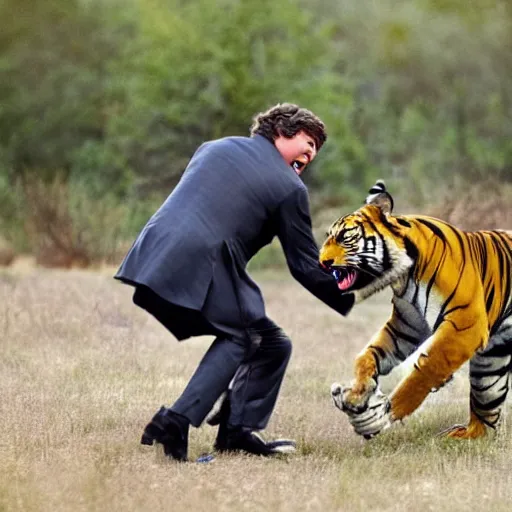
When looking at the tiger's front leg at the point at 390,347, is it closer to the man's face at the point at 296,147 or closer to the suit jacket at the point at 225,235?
the suit jacket at the point at 225,235

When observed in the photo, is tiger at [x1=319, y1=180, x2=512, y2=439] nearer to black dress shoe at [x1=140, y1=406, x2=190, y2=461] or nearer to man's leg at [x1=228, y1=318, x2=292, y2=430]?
man's leg at [x1=228, y1=318, x2=292, y2=430]

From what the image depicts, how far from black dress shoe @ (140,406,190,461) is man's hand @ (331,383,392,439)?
950 millimetres

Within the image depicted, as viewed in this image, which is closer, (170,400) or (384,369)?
(384,369)

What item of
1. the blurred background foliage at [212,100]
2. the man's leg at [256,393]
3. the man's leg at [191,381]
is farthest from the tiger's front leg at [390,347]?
the blurred background foliage at [212,100]

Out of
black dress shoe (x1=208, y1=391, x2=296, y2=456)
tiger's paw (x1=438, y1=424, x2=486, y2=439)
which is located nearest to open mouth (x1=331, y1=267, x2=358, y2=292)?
black dress shoe (x1=208, y1=391, x2=296, y2=456)

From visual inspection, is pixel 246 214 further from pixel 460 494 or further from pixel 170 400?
pixel 170 400

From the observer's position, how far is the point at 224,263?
591 centimetres

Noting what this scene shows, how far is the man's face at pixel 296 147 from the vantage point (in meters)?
6.13

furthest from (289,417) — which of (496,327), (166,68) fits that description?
(166,68)

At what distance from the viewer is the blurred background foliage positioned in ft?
69.4

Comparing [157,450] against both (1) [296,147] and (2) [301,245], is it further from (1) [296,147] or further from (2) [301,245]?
(1) [296,147]

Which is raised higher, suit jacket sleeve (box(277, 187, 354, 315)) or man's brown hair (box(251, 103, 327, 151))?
man's brown hair (box(251, 103, 327, 151))

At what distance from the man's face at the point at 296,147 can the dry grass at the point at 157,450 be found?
154cm

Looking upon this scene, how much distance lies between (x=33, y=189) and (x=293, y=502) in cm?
1511
